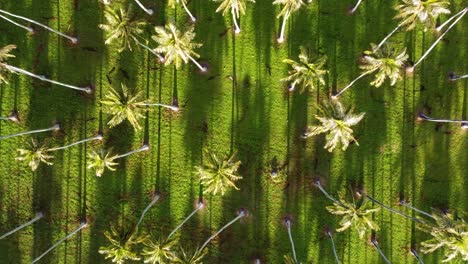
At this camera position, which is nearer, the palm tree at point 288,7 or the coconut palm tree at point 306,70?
the palm tree at point 288,7

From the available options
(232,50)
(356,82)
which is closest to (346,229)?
(356,82)

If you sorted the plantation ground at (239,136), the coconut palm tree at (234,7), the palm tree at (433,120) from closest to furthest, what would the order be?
the coconut palm tree at (234,7)
the palm tree at (433,120)
the plantation ground at (239,136)

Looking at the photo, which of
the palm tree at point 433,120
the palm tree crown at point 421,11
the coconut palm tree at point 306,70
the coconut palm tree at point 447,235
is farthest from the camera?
the palm tree at point 433,120

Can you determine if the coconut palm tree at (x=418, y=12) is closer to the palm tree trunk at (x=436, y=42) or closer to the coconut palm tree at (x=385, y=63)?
the coconut palm tree at (x=385, y=63)

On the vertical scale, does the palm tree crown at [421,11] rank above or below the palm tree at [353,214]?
above

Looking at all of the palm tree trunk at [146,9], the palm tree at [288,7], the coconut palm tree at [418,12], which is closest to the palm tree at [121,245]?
the palm tree trunk at [146,9]

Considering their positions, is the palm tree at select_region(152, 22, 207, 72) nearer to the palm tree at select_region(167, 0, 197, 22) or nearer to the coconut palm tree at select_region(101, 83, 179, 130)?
the palm tree at select_region(167, 0, 197, 22)
